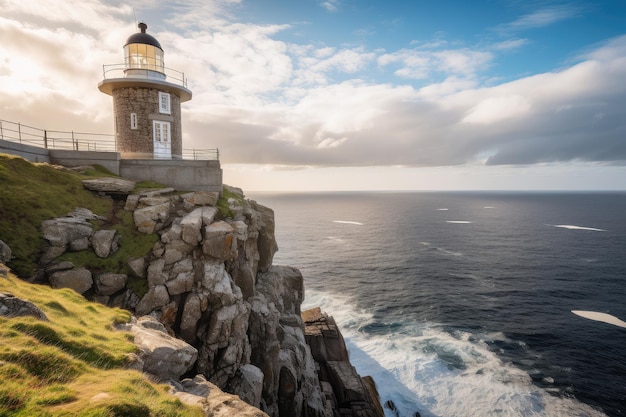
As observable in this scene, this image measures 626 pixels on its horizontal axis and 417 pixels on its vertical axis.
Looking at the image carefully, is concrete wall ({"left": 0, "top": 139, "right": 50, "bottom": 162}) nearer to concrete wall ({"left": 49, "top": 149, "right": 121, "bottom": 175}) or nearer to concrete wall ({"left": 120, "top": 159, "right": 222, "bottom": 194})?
concrete wall ({"left": 49, "top": 149, "right": 121, "bottom": 175})

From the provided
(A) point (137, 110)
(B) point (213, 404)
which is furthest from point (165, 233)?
(A) point (137, 110)

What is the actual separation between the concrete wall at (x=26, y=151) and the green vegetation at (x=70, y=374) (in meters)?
19.1

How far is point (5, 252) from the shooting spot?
16.1m

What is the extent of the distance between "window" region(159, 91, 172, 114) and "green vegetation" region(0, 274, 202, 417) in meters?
26.0

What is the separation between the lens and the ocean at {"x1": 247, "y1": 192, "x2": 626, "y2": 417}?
28.7 meters

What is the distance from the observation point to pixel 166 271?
20.1 metres

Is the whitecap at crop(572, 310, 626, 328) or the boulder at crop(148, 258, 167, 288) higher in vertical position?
the boulder at crop(148, 258, 167, 288)

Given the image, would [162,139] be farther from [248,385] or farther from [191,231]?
[248,385]

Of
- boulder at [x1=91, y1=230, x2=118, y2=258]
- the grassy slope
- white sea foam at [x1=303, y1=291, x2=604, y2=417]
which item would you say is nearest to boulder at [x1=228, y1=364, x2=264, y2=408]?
the grassy slope

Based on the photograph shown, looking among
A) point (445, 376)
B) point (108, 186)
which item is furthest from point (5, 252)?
point (445, 376)

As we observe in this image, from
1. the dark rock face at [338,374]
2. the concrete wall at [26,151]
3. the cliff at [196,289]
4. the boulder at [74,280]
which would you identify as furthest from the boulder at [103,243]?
the dark rock face at [338,374]

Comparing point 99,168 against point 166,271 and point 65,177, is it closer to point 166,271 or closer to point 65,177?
point 65,177

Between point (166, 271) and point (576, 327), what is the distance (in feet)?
159

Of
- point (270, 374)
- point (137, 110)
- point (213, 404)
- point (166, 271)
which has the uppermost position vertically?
point (137, 110)
